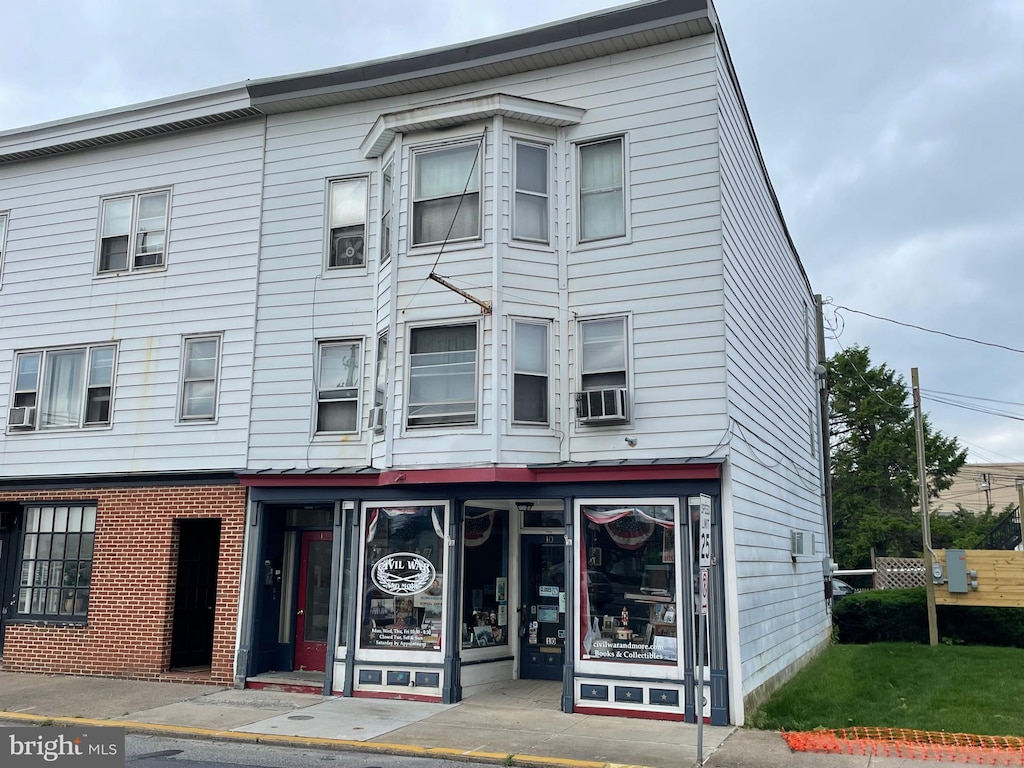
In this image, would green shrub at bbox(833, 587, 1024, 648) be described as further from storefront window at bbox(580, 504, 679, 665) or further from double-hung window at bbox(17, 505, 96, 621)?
double-hung window at bbox(17, 505, 96, 621)

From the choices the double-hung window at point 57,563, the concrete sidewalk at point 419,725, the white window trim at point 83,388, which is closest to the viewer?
the concrete sidewalk at point 419,725

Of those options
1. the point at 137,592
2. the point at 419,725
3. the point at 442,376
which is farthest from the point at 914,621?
the point at 137,592

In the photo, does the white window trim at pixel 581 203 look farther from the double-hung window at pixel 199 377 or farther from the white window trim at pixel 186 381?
the double-hung window at pixel 199 377

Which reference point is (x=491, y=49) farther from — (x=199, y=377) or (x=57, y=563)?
(x=57, y=563)

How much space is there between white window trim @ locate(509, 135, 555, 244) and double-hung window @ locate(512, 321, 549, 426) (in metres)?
1.28

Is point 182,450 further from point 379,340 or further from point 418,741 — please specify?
point 418,741

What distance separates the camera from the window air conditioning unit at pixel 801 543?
17.3 metres

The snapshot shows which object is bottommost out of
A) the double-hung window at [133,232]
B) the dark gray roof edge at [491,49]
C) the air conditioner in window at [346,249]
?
the air conditioner in window at [346,249]

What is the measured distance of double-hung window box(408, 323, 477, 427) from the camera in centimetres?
1310

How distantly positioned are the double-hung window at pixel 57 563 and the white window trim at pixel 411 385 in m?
7.00

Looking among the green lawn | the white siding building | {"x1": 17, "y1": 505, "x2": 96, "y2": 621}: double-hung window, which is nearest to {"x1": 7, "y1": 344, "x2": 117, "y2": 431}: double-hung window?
the white siding building

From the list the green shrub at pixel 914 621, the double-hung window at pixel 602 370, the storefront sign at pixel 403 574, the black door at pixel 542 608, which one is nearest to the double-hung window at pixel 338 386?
the storefront sign at pixel 403 574

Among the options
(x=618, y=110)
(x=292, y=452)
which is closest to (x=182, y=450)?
(x=292, y=452)

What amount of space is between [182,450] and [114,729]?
569cm
